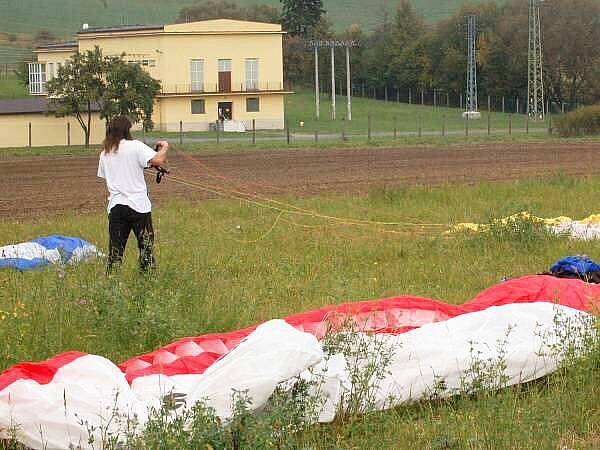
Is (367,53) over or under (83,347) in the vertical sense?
over

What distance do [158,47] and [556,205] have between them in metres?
52.0

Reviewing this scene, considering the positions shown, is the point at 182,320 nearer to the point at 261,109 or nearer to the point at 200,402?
the point at 200,402

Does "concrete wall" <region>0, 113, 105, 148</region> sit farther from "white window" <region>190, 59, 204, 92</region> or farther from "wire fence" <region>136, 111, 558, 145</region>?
"white window" <region>190, 59, 204, 92</region>

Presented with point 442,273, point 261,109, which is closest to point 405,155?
point 442,273

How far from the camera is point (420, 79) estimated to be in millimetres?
89188

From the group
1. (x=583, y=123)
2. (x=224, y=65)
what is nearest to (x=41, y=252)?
(x=583, y=123)

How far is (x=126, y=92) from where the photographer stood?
45.9 m

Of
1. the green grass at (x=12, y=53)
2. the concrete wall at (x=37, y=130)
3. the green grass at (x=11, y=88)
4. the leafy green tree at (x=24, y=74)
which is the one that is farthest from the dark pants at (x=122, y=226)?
the green grass at (x=12, y=53)

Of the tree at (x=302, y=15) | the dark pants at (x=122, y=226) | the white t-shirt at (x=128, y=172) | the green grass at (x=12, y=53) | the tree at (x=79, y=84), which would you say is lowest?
the dark pants at (x=122, y=226)

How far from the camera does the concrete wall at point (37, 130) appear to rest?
181ft

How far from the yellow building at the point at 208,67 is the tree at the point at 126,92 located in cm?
1843

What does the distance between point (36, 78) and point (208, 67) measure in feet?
53.3

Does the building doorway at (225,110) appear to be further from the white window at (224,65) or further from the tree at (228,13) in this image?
the tree at (228,13)

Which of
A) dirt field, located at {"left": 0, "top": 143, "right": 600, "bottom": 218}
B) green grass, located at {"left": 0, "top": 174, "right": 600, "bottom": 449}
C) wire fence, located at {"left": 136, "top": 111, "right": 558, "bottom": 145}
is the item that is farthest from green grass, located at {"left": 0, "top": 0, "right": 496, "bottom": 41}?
green grass, located at {"left": 0, "top": 174, "right": 600, "bottom": 449}
